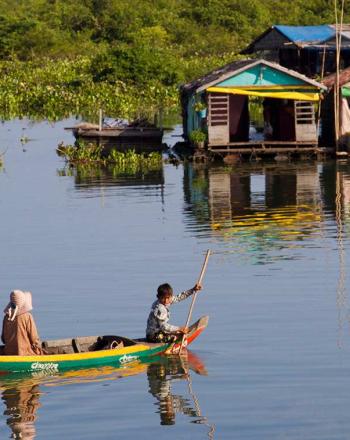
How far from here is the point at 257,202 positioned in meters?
26.6

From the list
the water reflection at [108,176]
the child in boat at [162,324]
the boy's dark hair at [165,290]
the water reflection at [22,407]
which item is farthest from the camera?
the water reflection at [108,176]

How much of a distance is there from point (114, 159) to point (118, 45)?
2908 centimetres

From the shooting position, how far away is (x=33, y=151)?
126 ft

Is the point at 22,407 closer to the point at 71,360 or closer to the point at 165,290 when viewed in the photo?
the point at 71,360

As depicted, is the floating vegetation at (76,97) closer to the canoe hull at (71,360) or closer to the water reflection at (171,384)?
the water reflection at (171,384)

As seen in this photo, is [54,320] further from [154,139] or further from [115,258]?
[154,139]

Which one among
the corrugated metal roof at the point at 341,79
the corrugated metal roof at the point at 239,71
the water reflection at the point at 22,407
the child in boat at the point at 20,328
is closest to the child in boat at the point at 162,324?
the child in boat at the point at 20,328

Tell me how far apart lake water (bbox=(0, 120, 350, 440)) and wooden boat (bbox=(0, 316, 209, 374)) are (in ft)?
0.46

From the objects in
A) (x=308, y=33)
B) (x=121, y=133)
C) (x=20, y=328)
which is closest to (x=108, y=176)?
(x=121, y=133)

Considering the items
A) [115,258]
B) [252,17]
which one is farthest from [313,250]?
[252,17]

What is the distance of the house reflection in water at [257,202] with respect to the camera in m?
22.2

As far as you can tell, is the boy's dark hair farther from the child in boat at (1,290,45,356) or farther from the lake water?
the child in boat at (1,290,45,356)

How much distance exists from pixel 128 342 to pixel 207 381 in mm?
1177

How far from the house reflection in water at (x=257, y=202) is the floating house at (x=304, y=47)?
833cm
